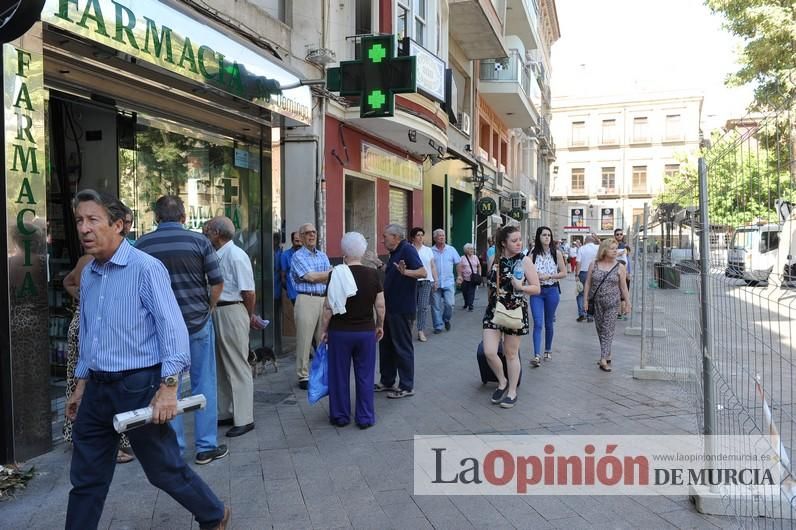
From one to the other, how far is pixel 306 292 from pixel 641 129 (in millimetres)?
57338

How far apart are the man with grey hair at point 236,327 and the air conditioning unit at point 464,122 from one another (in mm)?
13950

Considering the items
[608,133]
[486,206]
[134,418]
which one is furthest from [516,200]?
[608,133]

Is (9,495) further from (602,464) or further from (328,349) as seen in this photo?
(602,464)

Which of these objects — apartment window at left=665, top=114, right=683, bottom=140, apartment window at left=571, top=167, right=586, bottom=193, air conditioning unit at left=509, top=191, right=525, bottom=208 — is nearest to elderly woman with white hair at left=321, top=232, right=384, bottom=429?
air conditioning unit at left=509, top=191, right=525, bottom=208

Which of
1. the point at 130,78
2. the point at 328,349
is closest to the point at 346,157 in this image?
the point at 130,78

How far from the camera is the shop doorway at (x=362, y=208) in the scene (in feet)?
41.1

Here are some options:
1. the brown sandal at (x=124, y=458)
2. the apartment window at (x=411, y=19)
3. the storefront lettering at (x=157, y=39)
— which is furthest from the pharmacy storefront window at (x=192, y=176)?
the apartment window at (x=411, y=19)

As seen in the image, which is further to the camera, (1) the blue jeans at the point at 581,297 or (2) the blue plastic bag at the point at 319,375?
(1) the blue jeans at the point at 581,297

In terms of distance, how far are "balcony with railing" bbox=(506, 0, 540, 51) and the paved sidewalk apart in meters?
19.8

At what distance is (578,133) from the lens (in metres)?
59.8

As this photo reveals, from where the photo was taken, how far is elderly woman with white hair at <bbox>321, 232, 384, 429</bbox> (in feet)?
17.4

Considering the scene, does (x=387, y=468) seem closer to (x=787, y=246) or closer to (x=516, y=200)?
(x=787, y=246)

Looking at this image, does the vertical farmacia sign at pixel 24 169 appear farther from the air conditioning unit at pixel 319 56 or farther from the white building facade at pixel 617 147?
the white building facade at pixel 617 147

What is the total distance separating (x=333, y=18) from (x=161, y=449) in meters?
8.59
